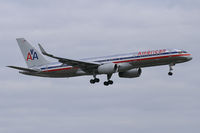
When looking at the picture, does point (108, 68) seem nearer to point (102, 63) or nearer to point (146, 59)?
point (102, 63)

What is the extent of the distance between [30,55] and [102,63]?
581 inches

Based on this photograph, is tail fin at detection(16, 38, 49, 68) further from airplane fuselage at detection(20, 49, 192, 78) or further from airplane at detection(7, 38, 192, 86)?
airplane fuselage at detection(20, 49, 192, 78)

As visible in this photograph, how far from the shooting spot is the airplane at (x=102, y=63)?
7756cm

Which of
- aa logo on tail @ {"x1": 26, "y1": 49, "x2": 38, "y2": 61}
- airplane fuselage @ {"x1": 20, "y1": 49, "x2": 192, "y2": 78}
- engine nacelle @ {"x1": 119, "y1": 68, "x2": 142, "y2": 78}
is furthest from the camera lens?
aa logo on tail @ {"x1": 26, "y1": 49, "x2": 38, "y2": 61}

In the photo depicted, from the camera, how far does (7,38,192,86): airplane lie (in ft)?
254

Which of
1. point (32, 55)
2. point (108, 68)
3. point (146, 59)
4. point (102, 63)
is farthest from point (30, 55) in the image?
Result: point (146, 59)

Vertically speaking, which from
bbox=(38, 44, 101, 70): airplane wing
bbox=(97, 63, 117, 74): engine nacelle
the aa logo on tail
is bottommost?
bbox=(97, 63, 117, 74): engine nacelle

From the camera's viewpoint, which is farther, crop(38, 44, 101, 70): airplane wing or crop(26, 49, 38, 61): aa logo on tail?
crop(26, 49, 38, 61): aa logo on tail

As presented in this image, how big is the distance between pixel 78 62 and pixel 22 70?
11.1m

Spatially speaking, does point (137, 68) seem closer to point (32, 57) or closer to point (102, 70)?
point (102, 70)

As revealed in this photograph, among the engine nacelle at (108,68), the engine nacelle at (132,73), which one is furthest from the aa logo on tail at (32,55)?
the engine nacelle at (132,73)

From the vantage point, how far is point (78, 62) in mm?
79312

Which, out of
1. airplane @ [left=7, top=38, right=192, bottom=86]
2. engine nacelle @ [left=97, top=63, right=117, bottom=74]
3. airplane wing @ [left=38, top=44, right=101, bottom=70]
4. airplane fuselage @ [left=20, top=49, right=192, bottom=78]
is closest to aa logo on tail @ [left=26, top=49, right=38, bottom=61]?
airplane @ [left=7, top=38, right=192, bottom=86]

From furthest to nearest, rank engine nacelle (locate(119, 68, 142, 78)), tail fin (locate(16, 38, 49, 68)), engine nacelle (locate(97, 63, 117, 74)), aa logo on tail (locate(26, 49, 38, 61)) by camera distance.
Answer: aa logo on tail (locate(26, 49, 38, 61)) → tail fin (locate(16, 38, 49, 68)) → engine nacelle (locate(119, 68, 142, 78)) → engine nacelle (locate(97, 63, 117, 74))
